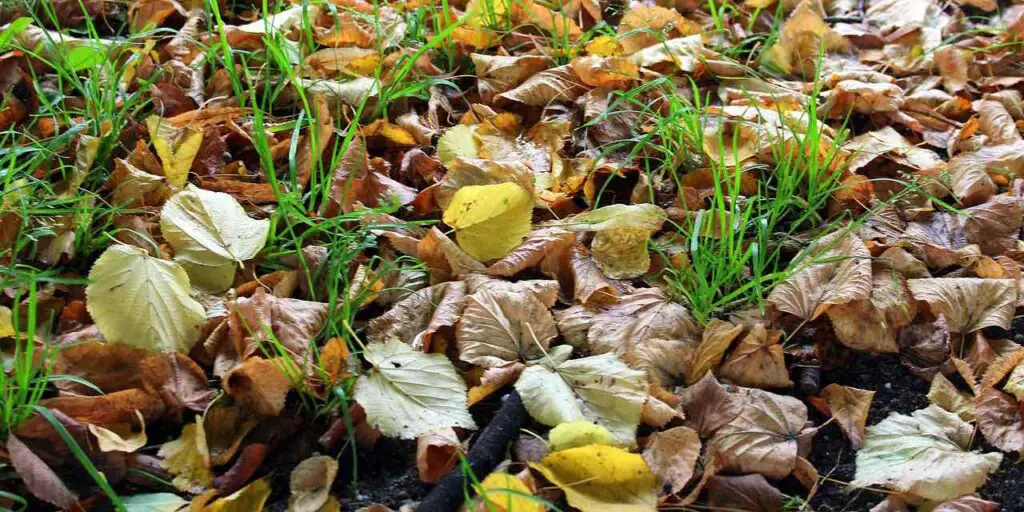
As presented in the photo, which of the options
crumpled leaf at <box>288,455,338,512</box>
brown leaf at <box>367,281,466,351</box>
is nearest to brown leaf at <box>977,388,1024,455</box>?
brown leaf at <box>367,281,466,351</box>

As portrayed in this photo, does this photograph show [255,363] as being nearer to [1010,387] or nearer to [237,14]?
[1010,387]

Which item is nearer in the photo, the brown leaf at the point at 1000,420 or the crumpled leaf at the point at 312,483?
the crumpled leaf at the point at 312,483

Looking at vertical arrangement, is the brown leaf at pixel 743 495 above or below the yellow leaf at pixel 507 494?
below

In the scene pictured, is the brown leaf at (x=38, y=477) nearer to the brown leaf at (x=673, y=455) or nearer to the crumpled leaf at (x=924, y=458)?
the brown leaf at (x=673, y=455)

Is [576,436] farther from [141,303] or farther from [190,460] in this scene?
[141,303]

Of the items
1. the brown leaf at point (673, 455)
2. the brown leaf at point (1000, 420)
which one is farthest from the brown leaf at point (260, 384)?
the brown leaf at point (1000, 420)

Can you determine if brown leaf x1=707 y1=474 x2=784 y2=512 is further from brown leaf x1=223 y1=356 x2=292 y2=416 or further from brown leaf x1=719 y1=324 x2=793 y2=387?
brown leaf x1=223 y1=356 x2=292 y2=416

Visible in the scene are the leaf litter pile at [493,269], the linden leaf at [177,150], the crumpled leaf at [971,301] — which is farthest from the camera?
the linden leaf at [177,150]
